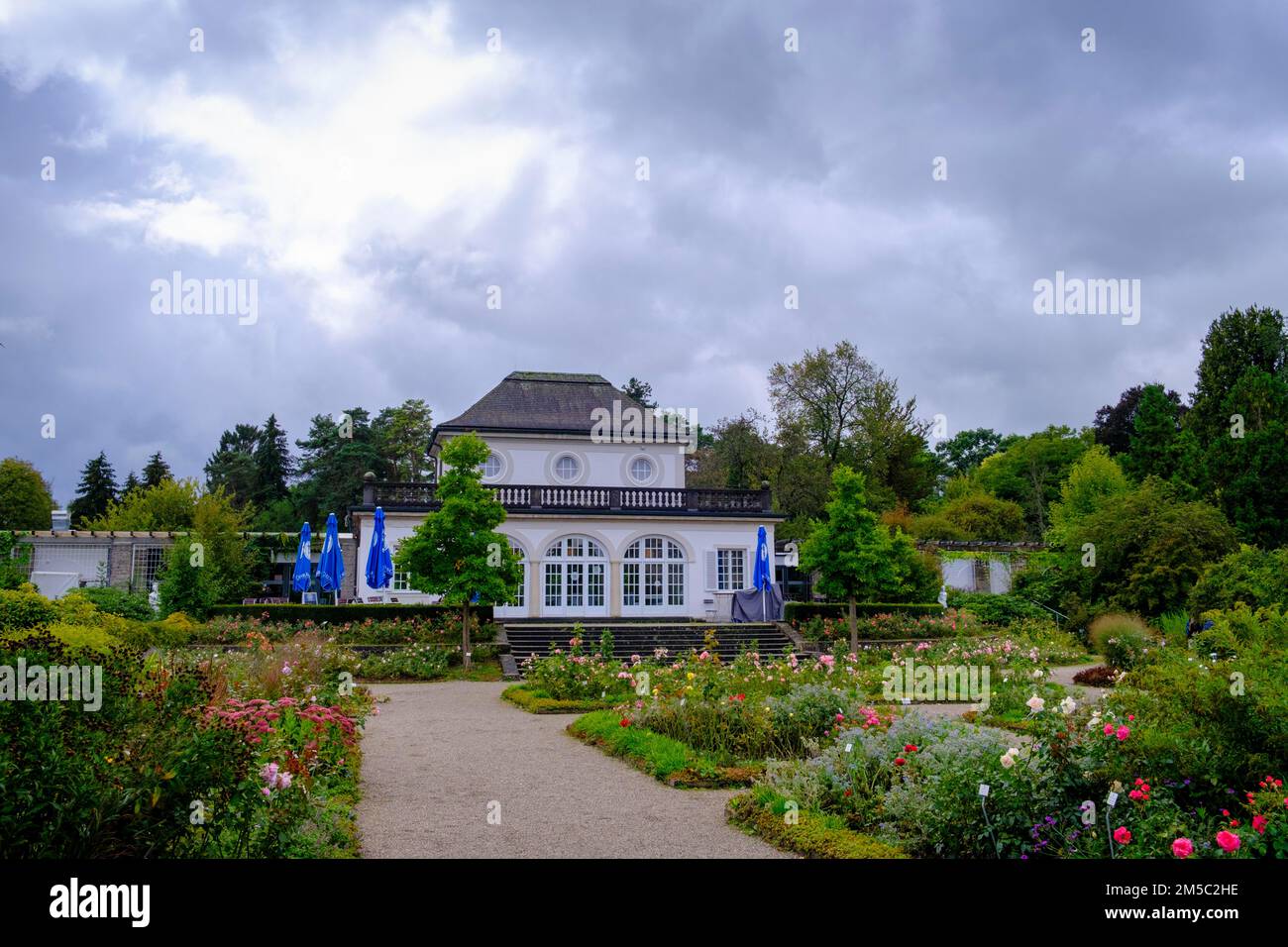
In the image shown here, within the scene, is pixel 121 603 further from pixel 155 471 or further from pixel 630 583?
pixel 155 471

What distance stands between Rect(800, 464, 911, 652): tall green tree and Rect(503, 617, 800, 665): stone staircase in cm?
206

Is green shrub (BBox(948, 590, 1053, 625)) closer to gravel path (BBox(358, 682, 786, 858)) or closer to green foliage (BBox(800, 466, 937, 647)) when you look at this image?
green foliage (BBox(800, 466, 937, 647))

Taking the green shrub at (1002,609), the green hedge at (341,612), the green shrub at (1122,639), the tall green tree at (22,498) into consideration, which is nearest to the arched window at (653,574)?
the green hedge at (341,612)

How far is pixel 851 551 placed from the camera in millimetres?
22141

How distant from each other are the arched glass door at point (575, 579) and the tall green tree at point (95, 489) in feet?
130

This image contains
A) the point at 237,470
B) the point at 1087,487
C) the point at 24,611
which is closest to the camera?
the point at 24,611

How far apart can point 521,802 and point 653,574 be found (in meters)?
21.6

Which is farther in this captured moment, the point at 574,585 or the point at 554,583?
the point at 574,585

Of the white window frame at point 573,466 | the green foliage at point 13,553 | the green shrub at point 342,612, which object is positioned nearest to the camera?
the green shrub at point 342,612

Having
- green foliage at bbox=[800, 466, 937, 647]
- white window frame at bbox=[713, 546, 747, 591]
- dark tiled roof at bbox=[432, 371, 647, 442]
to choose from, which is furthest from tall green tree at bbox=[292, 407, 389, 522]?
green foliage at bbox=[800, 466, 937, 647]

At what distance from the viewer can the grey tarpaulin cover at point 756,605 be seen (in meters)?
27.0

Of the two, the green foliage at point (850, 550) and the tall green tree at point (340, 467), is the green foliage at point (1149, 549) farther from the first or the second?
the tall green tree at point (340, 467)

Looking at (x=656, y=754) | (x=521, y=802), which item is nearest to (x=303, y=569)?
(x=656, y=754)
